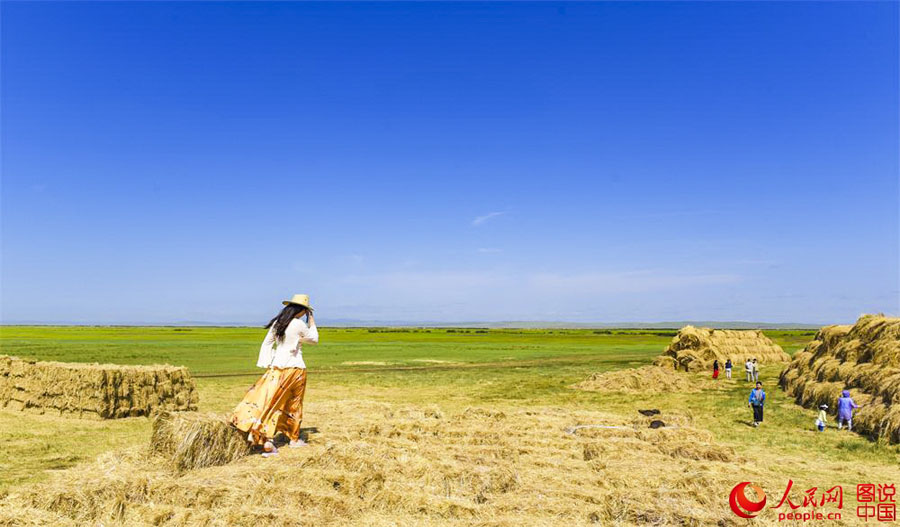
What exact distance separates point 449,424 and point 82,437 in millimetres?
10174

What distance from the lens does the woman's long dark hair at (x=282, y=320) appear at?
9812mm

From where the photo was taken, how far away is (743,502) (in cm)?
739

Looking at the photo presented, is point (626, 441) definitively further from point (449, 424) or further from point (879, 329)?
point (879, 329)

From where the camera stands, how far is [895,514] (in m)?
8.53

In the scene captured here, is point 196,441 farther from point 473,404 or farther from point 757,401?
point 757,401

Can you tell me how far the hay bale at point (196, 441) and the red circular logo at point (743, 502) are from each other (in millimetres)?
7017

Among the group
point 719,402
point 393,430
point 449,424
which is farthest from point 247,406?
point 719,402

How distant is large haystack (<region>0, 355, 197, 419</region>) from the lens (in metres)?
17.1

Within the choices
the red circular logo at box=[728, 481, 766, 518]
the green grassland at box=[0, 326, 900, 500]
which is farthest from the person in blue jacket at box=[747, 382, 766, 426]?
the red circular logo at box=[728, 481, 766, 518]

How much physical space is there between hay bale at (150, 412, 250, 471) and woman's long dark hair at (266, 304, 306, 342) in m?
1.72

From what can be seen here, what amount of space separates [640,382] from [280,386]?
936 inches

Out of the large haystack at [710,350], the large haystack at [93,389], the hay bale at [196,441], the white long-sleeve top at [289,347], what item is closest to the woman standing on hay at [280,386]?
the white long-sleeve top at [289,347]

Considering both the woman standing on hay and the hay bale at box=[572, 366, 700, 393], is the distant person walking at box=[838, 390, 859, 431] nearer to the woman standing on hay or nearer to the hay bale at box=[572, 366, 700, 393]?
the hay bale at box=[572, 366, 700, 393]

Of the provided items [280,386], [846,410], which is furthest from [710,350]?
[280,386]
